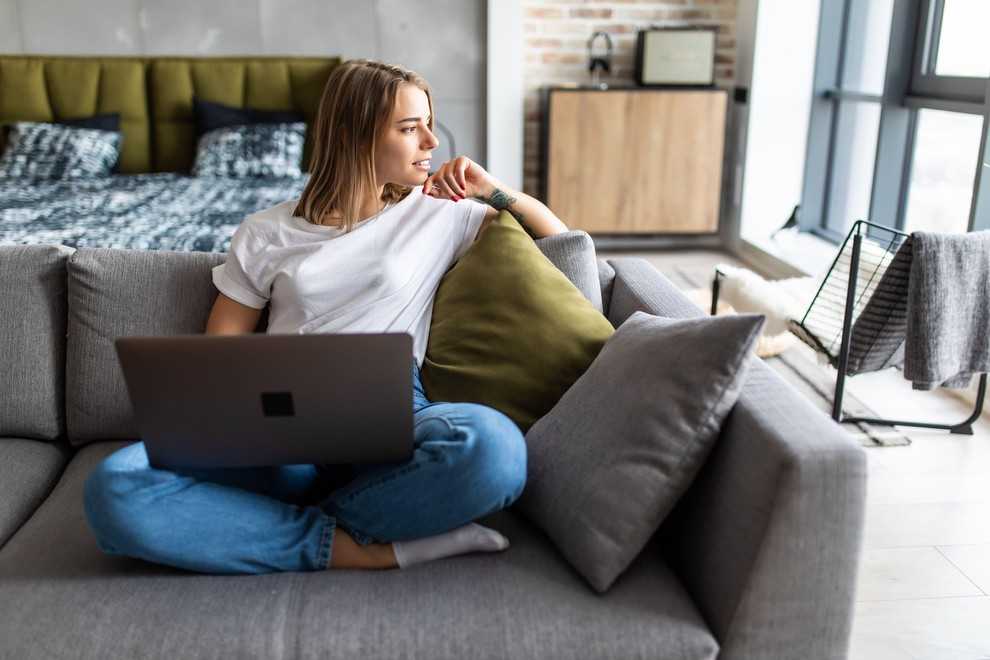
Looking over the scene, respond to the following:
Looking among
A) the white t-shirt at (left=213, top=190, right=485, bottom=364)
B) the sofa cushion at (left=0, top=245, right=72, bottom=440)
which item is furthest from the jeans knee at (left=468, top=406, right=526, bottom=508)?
the sofa cushion at (left=0, top=245, right=72, bottom=440)

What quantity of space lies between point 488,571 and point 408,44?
395 centimetres

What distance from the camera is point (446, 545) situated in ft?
4.28

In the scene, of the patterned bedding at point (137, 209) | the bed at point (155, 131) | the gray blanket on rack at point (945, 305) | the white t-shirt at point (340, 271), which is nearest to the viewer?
the white t-shirt at point (340, 271)

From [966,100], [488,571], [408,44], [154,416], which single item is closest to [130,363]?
→ [154,416]

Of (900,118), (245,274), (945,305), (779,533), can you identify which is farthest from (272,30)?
(779,533)

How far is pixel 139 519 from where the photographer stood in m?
1.23

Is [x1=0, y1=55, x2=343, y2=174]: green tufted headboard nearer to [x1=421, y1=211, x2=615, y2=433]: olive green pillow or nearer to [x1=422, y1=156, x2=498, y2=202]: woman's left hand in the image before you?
[x1=422, y1=156, x2=498, y2=202]: woman's left hand

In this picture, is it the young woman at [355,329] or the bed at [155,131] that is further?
the bed at [155,131]

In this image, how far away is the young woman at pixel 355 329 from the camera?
126 cm

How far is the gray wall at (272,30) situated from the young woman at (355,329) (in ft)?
10.1

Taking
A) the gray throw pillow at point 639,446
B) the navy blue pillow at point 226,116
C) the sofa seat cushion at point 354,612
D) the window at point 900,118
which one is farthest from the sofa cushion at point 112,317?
the navy blue pillow at point 226,116

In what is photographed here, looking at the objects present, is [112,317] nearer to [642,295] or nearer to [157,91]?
[642,295]

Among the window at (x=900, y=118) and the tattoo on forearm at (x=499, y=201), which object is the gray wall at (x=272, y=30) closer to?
the window at (x=900, y=118)

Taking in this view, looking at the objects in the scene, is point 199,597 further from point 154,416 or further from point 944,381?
point 944,381
